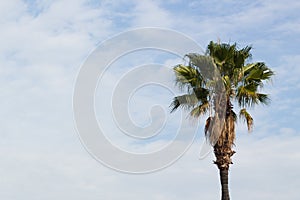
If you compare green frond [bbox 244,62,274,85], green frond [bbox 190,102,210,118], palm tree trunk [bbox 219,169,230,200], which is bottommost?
palm tree trunk [bbox 219,169,230,200]

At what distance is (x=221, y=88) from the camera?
35.3 meters

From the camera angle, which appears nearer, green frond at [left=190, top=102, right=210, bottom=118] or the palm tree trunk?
the palm tree trunk

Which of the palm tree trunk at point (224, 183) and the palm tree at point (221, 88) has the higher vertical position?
the palm tree at point (221, 88)

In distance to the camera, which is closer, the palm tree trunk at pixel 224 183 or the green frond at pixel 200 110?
the palm tree trunk at pixel 224 183

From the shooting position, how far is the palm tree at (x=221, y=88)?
114 ft

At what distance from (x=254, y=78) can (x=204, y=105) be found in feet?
8.29

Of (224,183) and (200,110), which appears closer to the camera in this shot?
(224,183)

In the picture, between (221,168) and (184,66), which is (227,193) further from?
(184,66)

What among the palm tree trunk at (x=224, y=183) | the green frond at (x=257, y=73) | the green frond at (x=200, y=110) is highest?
the green frond at (x=257, y=73)

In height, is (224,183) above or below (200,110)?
below

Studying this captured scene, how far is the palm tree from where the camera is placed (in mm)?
34781

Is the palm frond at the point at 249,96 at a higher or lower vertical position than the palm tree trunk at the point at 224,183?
higher

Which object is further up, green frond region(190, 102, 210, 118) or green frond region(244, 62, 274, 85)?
green frond region(244, 62, 274, 85)

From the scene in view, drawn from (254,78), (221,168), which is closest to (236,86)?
(254,78)
